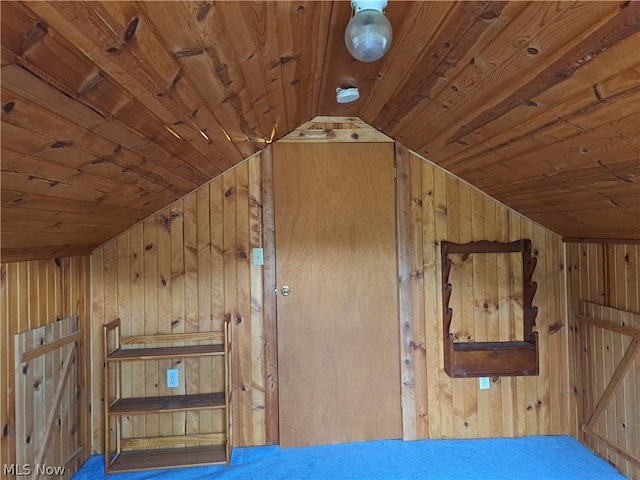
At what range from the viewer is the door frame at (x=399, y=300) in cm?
257

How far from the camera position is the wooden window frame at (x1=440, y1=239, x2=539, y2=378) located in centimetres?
250

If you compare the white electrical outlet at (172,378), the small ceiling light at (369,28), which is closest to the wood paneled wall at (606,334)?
the small ceiling light at (369,28)

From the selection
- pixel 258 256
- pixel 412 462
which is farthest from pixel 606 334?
pixel 258 256

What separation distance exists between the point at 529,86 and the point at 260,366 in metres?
2.16

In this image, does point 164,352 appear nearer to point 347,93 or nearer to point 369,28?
point 347,93

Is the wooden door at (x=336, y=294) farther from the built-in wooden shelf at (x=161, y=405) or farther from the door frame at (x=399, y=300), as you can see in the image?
the built-in wooden shelf at (x=161, y=405)

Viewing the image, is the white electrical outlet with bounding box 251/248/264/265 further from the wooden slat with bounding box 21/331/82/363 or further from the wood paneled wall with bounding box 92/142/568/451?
the wooden slat with bounding box 21/331/82/363

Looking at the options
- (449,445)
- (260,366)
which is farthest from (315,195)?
(449,445)

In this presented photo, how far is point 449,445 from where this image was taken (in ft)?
8.36

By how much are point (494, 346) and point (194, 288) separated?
200 cm

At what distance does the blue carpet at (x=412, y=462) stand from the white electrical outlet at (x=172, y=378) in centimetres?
48

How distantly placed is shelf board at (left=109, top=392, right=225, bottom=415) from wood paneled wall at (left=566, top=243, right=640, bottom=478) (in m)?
2.30

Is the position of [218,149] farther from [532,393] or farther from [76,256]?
[532,393]

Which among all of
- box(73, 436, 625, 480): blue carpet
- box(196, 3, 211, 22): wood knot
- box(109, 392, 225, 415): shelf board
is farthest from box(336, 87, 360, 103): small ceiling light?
box(73, 436, 625, 480): blue carpet
